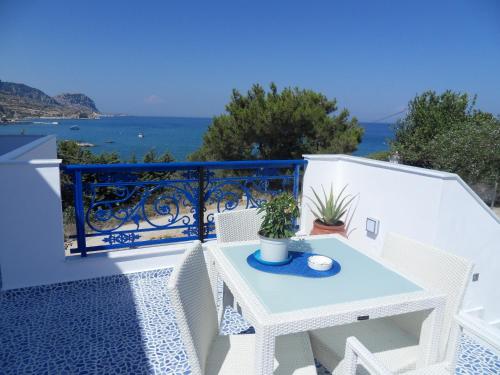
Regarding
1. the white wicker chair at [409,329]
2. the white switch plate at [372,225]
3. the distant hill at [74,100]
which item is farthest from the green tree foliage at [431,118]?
the distant hill at [74,100]

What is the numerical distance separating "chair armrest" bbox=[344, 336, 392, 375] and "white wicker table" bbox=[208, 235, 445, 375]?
4.3 inches

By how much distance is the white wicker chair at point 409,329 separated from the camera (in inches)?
65.7

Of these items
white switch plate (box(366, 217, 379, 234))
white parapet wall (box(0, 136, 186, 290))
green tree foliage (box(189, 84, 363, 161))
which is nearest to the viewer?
white parapet wall (box(0, 136, 186, 290))

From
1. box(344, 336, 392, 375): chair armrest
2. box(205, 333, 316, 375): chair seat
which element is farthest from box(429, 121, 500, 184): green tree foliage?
box(344, 336, 392, 375): chair armrest

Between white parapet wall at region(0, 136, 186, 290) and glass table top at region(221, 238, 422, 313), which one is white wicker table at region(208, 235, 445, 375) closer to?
glass table top at region(221, 238, 422, 313)

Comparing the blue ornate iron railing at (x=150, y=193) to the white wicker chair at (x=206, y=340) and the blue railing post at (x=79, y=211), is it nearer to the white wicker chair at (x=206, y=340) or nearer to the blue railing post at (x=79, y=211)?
the blue railing post at (x=79, y=211)

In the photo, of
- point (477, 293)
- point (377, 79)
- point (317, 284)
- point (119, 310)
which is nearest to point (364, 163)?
point (477, 293)

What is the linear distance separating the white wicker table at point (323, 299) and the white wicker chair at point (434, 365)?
0.07 m

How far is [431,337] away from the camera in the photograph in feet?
Answer: 5.22

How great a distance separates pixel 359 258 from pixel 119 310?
202 cm

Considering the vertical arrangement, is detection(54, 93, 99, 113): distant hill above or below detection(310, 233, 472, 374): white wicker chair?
above

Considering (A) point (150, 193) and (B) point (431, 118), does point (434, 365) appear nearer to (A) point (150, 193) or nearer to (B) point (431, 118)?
(A) point (150, 193)

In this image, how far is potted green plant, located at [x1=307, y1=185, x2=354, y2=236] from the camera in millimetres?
3855

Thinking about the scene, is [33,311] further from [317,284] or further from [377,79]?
[377,79]
